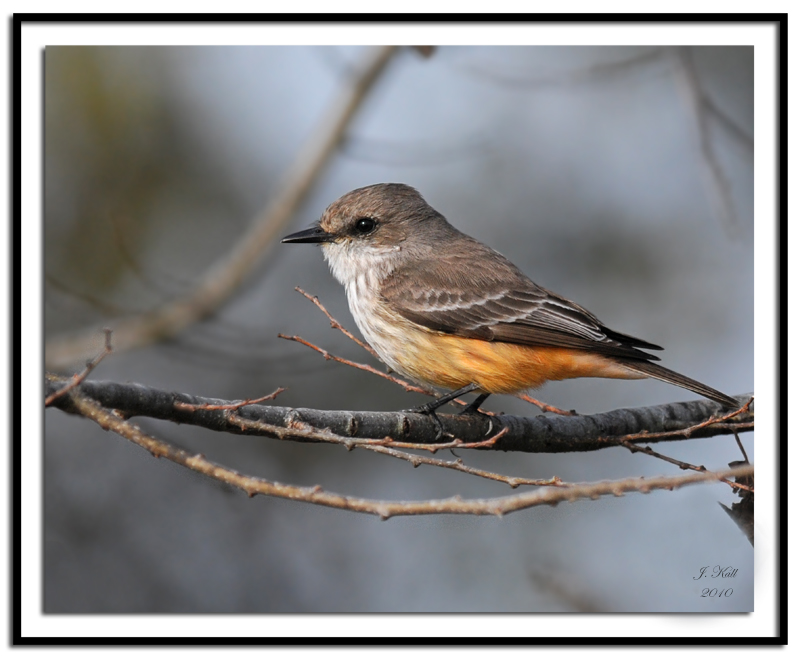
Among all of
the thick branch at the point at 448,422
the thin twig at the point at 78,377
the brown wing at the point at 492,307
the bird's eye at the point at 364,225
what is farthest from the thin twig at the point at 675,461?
the thin twig at the point at 78,377

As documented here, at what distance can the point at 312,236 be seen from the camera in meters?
4.38

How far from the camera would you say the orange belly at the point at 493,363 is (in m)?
3.94

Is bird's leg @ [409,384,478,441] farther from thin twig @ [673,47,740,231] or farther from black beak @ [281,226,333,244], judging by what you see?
thin twig @ [673,47,740,231]

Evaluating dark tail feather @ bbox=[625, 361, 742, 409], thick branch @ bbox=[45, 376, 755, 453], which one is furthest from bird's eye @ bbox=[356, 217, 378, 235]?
dark tail feather @ bbox=[625, 361, 742, 409]

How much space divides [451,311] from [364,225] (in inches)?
30.8

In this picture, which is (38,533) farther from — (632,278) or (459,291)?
(632,278)

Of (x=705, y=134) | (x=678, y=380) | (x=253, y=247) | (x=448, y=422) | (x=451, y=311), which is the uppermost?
(x=705, y=134)

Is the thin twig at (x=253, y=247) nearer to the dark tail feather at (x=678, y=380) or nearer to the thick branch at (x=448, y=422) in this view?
the thick branch at (x=448, y=422)

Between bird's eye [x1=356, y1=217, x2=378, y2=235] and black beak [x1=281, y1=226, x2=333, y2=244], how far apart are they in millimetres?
178

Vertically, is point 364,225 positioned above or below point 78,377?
above

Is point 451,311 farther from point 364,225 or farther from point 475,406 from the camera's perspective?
point 364,225

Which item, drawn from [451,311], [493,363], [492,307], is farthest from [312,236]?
[493,363]

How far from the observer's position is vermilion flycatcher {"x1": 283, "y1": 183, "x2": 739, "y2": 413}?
13.0ft

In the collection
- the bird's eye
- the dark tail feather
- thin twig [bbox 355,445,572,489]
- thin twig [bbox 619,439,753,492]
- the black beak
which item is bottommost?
thin twig [bbox 619,439,753,492]
